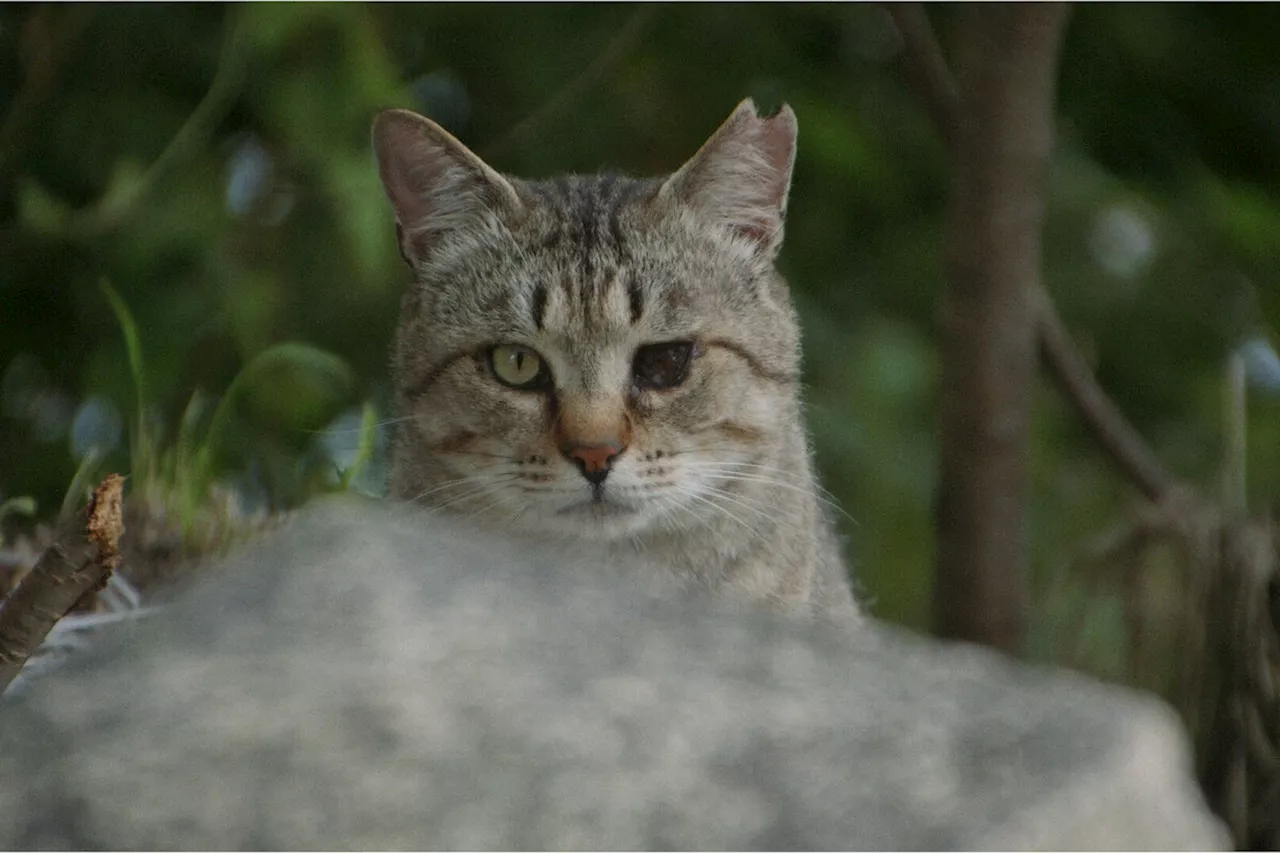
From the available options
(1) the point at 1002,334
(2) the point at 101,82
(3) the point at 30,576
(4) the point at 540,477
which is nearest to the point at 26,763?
(3) the point at 30,576

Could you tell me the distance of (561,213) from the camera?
5.09ft

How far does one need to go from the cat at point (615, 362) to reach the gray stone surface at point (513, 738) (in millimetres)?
574

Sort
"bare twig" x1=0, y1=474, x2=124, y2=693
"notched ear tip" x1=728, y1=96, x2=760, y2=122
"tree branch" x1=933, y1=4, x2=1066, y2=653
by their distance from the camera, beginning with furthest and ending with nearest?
"tree branch" x1=933, y1=4, x2=1066, y2=653, "notched ear tip" x1=728, y1=96, x2=760, y2=122, "bare twig" x1=0, y1=474, x2=124, y2=693

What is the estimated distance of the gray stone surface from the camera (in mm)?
730

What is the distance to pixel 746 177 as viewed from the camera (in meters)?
1.50

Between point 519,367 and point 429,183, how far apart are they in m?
0.19

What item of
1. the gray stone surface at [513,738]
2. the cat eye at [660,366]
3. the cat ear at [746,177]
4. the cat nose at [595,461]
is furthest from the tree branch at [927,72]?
the gray stone surface at [513,738]

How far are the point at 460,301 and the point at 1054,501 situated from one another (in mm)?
1358

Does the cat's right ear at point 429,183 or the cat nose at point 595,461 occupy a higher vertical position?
the cat's right ear at point 429,183

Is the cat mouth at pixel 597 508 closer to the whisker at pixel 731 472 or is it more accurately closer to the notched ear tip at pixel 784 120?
the whisker at pixel 731 472

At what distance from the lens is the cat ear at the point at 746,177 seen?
1.43 metres

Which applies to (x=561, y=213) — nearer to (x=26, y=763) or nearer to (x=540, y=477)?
(x=540, y=477)

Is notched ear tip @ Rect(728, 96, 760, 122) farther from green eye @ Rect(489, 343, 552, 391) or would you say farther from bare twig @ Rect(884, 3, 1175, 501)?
bare twig @ Rect(884, 3, 1175, 501)

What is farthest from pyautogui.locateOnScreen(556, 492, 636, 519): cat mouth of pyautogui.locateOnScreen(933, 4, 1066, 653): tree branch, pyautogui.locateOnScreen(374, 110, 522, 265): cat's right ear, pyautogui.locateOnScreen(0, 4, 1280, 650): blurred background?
pyautogui.locateOnScreen(933, 4, 1066, 653): tree branch
